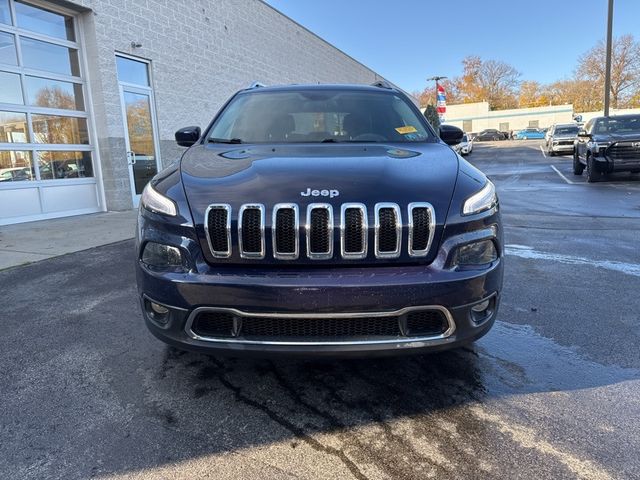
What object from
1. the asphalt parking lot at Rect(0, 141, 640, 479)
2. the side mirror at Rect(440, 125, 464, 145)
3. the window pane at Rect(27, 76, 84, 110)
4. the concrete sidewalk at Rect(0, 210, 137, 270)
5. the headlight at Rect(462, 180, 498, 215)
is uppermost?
the window pane at Rect(27, 76, 84, 110)

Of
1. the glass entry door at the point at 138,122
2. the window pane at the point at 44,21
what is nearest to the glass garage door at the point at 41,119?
the window pane at the point at 44,21

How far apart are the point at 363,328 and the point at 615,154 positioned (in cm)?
1291

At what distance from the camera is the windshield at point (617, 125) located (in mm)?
12875

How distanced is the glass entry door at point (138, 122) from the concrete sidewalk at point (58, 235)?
4.75ft

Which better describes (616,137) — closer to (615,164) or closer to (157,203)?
(615,164)

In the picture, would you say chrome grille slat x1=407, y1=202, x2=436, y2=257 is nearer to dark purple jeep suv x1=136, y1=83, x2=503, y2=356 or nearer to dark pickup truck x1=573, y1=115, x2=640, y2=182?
dark purple jeep suv x1=136, y1=83, x2=503, y2=356

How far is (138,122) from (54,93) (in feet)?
6.02

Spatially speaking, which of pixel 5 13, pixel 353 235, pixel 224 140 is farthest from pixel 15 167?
pixel 353 235

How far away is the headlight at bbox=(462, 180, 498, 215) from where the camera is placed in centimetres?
224

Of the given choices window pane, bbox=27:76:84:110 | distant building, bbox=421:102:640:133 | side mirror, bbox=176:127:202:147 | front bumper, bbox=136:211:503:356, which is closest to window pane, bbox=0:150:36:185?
window pane, bbox=27:76:84:110

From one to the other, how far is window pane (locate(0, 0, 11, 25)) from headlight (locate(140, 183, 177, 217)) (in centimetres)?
754

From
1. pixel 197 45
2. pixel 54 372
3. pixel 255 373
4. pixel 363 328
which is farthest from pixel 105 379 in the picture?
pixel 197 45

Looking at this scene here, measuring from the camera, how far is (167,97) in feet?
36.0

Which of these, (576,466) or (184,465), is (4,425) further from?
(576,466)
